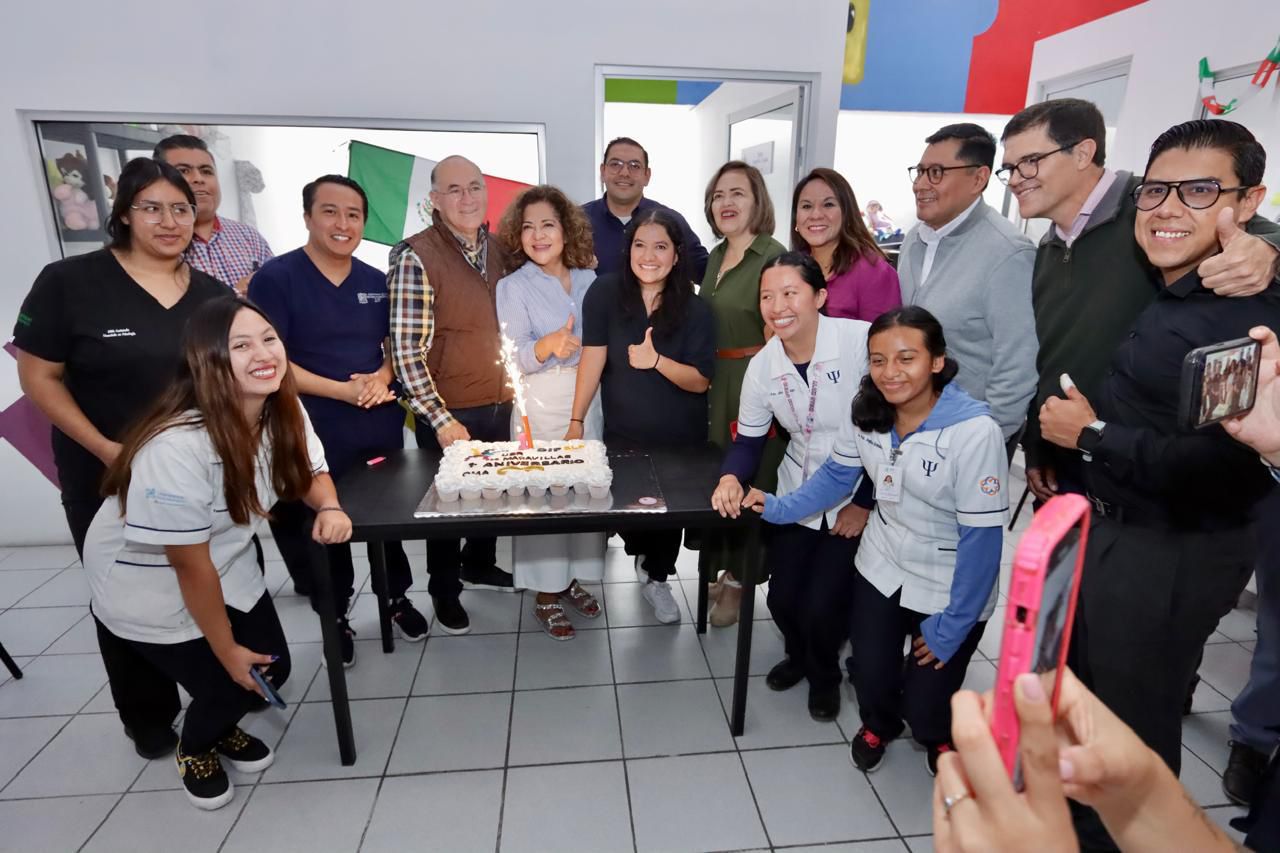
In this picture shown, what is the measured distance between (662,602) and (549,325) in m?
1.35

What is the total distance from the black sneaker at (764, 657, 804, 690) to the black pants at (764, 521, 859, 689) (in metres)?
0.03

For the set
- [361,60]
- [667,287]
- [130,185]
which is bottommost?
[667,287]

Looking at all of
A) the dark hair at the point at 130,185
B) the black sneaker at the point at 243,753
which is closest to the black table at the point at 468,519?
the black sneaker at the point at 243,753

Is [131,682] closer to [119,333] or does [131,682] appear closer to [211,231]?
[119,333]

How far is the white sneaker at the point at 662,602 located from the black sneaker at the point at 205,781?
1.71 m

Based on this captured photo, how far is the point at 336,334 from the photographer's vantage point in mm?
2537

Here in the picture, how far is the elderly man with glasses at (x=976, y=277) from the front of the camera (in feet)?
6.99

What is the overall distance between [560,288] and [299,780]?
1.98m

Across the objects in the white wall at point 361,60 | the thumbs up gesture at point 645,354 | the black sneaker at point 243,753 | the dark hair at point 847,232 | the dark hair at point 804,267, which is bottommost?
the black sneaker at point 243,753

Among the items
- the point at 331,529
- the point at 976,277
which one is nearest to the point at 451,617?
the point at 331,529

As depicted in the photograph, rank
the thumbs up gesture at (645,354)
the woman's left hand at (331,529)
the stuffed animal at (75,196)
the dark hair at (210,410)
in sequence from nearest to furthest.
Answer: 1. the dark hair at (210,410)
2. the woman's left hand at (331,529)
3. the thumbs up gesture at (645,354)
4. the stuffed animal at (75,196)

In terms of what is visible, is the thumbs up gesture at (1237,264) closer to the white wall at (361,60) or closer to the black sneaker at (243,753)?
the white wall at (361,60)

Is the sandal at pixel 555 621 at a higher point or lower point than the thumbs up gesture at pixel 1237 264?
lower

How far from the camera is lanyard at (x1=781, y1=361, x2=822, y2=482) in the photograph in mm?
2225
